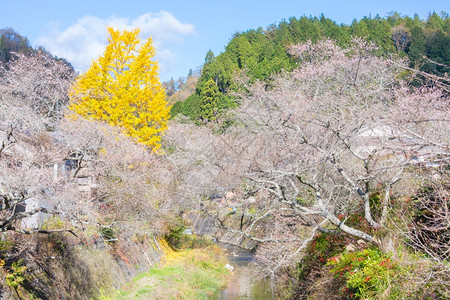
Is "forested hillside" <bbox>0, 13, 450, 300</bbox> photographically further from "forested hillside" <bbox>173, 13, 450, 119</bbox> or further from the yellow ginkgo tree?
"forested hillside" <bbox>173, 13, 450, 119</bbox>

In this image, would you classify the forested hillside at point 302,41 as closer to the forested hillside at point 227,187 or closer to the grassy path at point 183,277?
the forested hillside at point 227,187

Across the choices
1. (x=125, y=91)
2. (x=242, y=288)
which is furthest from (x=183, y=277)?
(x=125, y=91)

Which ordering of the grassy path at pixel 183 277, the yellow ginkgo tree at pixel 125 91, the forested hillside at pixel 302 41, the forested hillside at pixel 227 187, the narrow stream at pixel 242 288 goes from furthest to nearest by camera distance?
the forested hillside at pixel 302 41
the yellow ginkgo tree at pixel 125 91
the narrow stream at pixel 242 288
the grassy path at pixel 183 277
the forested hillside at pixel 227 187

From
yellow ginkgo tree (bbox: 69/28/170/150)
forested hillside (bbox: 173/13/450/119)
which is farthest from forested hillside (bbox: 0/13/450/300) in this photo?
forested hillside (bbox: 173/13/450/119)

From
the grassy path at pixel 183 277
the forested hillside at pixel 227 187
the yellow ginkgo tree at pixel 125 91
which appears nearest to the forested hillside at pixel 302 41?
the forested hillside at pixel 227 187

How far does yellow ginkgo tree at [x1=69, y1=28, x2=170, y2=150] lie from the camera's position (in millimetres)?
20047

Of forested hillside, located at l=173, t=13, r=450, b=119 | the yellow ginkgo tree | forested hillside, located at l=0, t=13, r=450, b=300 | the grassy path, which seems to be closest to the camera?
forested hillside, located at l=0, t=13, r=450, b=300

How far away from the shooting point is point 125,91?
2053 cm

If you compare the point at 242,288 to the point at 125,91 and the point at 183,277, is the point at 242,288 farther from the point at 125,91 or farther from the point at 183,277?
the point at 125,91

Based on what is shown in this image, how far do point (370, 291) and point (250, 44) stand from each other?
49898mm

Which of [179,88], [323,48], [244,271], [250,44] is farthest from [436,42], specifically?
[179,88]

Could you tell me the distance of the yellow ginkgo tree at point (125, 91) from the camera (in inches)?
789

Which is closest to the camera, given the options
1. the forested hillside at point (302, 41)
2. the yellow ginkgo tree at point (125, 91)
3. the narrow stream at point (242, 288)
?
the narrow stream at point (242, 288)

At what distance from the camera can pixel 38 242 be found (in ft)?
33.8
